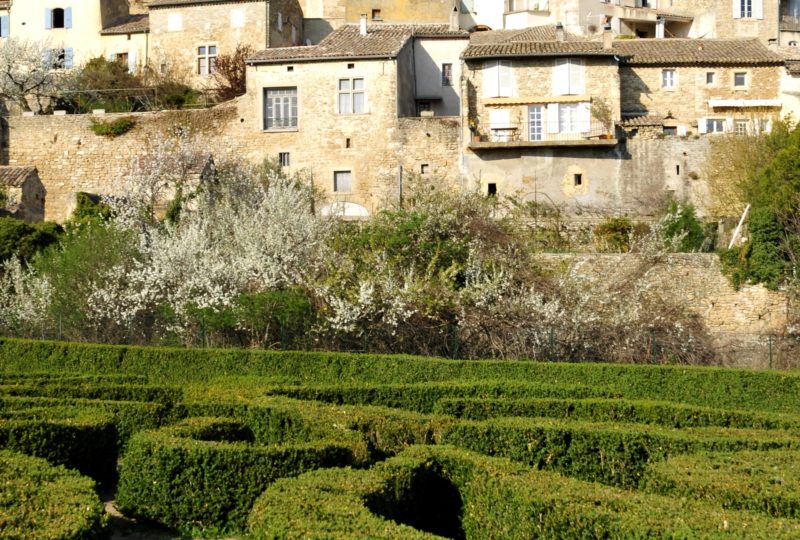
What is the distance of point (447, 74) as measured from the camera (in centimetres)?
4778

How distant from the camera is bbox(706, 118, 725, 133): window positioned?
150 ft

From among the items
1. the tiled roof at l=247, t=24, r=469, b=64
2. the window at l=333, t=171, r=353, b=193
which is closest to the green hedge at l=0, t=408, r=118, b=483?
the window at l=333, t=171, r=353, b=193

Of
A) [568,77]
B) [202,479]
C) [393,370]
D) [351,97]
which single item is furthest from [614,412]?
[351,97]

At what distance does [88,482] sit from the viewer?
41.6 ft

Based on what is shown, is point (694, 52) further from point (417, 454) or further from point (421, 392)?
point (417, 454)

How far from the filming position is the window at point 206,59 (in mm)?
49969

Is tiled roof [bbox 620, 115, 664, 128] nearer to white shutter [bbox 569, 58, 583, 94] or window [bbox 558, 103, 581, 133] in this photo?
window [bbox 558, 103, 581, 133]

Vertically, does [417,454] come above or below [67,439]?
below

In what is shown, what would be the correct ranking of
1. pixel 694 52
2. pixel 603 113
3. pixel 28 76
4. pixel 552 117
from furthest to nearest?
pixel 28 76 < pixel 694 52 < pixel 552 117 < pixel 603 113

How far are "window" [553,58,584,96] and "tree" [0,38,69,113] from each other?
74.8ft

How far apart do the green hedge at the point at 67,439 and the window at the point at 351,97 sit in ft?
90.8

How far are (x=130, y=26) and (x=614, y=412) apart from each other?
133ft

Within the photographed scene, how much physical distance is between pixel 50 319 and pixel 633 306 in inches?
629

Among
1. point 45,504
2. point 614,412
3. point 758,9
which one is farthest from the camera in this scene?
point 758,9
